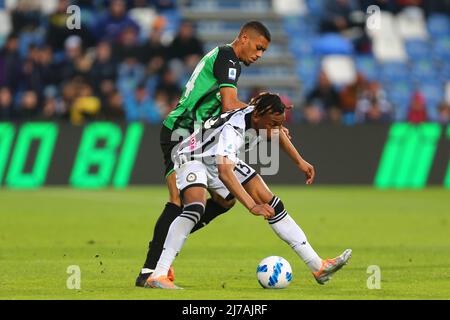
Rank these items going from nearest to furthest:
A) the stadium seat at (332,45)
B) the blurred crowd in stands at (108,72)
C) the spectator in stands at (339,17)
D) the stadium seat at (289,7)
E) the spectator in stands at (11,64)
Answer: the blurred crowd in stands at (108,72) < the spectator in stands at (11,64) < the stadium seat at (332,45) < the spectator in stands at (339,17) < the stadium seat at (289,7)

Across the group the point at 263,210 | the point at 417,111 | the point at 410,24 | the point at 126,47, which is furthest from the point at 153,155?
the point at 263,210

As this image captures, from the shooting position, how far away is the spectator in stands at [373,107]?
79.6 feet

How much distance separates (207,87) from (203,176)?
79cm

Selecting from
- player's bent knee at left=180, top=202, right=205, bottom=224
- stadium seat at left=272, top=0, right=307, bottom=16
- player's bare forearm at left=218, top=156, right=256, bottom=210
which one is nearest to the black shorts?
player's bent knee at left=180, top=202, right=205, bottom=224

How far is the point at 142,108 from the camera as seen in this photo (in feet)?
78.5

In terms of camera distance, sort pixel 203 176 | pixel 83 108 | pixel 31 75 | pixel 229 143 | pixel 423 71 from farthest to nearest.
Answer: pixel 423 71
pixel 31 75
pixel 83 108
pixel 203 176
pixel 229 143

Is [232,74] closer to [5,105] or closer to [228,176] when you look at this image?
[228,176]

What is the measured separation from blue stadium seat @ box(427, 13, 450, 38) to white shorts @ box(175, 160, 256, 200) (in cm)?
2125

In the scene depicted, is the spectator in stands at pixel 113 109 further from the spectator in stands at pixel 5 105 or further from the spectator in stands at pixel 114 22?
the spectator in stands at pixel 114 22

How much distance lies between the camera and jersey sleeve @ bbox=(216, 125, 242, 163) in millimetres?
8672

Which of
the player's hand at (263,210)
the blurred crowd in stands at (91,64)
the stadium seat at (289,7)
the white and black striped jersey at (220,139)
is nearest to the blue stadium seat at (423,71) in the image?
the stadium seat at (289,7)

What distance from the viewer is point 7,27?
26.0m

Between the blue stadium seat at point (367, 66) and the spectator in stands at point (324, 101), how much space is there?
2.97m
